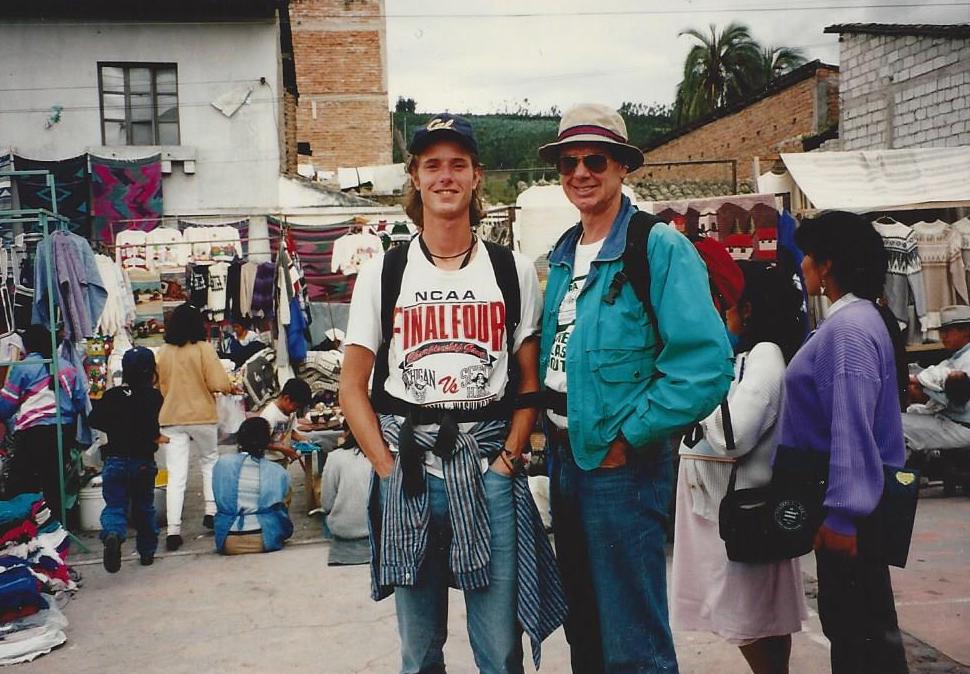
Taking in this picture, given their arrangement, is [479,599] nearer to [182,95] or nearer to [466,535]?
[466,535]

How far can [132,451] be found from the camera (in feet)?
21.0

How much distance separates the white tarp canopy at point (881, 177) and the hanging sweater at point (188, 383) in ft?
19.4

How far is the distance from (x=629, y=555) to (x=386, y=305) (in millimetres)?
1046

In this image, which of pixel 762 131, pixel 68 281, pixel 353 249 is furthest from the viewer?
pixel 762 131

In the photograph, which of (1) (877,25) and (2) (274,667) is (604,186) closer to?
(2) (274,667)

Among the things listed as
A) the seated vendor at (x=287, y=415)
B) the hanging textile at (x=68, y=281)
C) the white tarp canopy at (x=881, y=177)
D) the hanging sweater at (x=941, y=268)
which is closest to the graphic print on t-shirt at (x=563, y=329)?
the hanging textile at (x=68, y=281)

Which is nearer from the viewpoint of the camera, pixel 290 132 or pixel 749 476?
pixel 749 476

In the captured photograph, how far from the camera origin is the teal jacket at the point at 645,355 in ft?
7.69

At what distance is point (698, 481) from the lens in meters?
3.37

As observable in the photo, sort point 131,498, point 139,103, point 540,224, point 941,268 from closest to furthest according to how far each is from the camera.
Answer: point 131,498
point 941,268
point 540,224
point 139,103

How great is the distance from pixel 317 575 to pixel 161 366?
8.04ft

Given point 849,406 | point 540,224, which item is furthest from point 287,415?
point 849,406

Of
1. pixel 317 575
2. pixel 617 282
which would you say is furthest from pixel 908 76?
pixel 617 282

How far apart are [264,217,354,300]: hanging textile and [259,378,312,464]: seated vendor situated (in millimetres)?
4040
